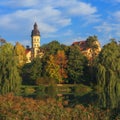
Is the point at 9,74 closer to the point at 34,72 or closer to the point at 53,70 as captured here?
the point at 53,70

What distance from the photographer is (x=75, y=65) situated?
5050 cm

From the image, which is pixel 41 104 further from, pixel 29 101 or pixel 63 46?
pixel 63 46

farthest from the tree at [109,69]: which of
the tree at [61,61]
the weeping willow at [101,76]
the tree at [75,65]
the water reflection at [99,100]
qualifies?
the tree at [61,61]

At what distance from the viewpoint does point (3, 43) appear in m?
32.8

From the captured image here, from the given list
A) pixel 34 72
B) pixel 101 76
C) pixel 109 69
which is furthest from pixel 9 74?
pixel 34 72

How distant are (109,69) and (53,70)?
23.1m

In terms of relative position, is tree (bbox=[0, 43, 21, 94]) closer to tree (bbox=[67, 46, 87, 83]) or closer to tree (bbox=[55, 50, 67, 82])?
tree (bbox=[67, 46, 87, 83])

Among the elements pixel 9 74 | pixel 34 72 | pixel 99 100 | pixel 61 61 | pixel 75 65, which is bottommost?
pixel 99 100

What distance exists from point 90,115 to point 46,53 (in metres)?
46.8

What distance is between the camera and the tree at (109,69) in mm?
26078

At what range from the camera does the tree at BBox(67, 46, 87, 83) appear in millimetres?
49875

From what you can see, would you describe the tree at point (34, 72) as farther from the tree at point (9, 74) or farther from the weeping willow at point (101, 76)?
the weeping willow at point (101, 76)

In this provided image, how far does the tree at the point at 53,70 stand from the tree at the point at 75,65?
1.80 metres

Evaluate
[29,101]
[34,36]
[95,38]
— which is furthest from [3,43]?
[34,36]
